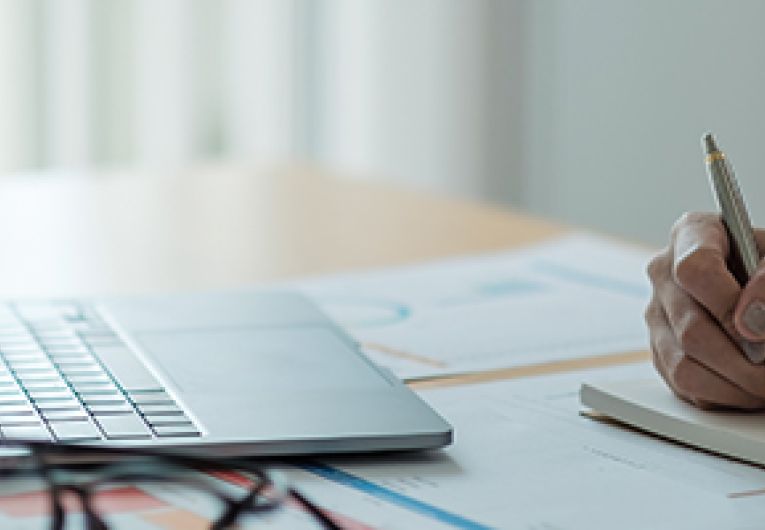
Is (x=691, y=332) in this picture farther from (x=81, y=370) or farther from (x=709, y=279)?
(x=81, y=370)

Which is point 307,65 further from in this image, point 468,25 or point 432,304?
point 432,304

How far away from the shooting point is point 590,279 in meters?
1.21

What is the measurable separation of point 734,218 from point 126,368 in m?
0.35

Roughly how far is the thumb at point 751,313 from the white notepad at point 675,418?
5 centimetres

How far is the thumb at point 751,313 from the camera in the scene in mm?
702

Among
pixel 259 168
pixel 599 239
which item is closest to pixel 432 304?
pixel 599 239

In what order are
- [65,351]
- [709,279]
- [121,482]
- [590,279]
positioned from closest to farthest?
1. [121,482]
2. [709,279]
3. [65,351]
4. [590,279]

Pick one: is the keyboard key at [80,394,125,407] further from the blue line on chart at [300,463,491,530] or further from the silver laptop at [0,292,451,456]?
the blue line on chart at [300,463,491,530]

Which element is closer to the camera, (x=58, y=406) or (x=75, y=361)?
(x=58, y=406)

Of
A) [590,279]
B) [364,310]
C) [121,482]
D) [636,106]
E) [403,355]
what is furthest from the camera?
[636,106]

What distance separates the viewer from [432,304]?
43.5 inches

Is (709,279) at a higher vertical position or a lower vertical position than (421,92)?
higher

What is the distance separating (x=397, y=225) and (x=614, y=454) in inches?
31.4

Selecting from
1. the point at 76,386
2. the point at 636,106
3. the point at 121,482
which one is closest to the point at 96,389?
the point at 76,386
